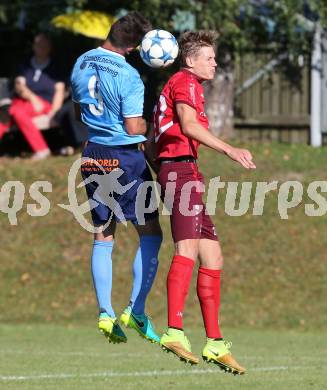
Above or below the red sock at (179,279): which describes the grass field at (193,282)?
below

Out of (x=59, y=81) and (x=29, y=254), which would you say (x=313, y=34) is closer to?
(x=59, y=81)

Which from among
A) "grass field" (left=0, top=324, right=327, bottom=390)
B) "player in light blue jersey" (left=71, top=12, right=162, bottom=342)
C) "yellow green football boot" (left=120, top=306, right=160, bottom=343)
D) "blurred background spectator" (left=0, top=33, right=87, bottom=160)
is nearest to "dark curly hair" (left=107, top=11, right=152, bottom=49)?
"player in light blue jersey" (left=71, top=12, right=162, bottom=342)

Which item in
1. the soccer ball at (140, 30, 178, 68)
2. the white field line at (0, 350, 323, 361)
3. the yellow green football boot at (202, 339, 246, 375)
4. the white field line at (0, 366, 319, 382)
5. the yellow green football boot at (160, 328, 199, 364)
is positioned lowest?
the white field line at (0, 350, 323, 361)

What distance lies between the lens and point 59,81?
65.7ft

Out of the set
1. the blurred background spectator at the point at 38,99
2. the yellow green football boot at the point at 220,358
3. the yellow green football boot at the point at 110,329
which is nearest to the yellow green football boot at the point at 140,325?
the yellow green football boot at the point at 110,329

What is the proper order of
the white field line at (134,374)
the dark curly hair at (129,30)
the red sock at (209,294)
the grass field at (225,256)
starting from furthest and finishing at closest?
the grass field at (225,256) < the white field line at (134,374) < the dark curly hair at (129,30) < the red sock at (209,294)

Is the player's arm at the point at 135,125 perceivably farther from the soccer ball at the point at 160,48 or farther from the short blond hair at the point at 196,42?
the short blond hair at the point at 196,42

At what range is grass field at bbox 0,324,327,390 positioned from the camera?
10.4 metres

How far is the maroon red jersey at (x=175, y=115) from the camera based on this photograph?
9.27m

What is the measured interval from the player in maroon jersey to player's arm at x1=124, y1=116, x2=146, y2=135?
0.13 metres

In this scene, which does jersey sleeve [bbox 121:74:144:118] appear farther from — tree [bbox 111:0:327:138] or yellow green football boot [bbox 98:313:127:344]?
tree [bbox 111:0:327:138]

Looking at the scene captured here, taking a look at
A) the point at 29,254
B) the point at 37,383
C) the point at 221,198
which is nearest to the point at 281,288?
the point at 221,198

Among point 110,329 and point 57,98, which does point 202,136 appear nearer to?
point 110,329

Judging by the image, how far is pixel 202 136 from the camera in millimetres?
9000
